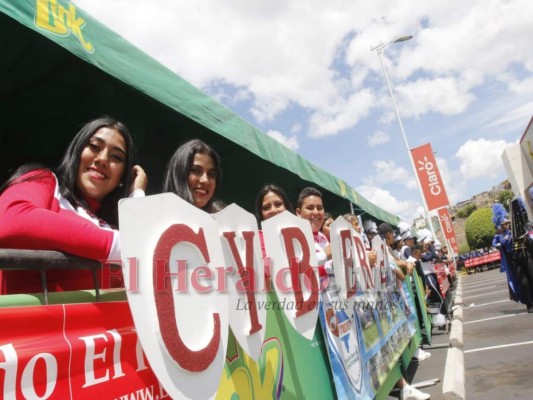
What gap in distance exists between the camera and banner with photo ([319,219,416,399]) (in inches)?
99.0

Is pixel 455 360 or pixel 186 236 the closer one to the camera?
pixel 186 236

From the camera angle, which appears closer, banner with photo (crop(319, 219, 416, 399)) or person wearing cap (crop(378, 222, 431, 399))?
banner with photo (crop(319, 219, 416, 399))

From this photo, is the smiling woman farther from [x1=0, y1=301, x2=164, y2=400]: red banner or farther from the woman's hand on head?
[x1=0, y1=301, x2=164, y2=400]: red banner

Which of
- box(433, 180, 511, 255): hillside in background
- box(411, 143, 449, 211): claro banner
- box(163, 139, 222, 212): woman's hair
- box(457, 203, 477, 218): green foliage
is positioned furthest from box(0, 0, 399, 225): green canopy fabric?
box(457, 203, 477, 218): green foliage

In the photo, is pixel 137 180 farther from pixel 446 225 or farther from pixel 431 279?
pixel 446 225

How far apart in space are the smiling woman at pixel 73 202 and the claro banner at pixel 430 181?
15.4 meters

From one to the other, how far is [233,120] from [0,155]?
147 cm

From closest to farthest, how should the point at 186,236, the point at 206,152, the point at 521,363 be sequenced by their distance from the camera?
the point at 186,236, the point at 206,152, the point at 521,363

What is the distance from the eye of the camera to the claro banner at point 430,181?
15711mm

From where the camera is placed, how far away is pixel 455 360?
17.2 ft

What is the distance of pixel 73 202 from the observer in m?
1.44

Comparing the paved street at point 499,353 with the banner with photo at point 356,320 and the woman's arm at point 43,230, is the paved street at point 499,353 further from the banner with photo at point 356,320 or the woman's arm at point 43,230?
the woman's arm at point 43,230

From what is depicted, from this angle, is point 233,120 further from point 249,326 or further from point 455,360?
point 455,360


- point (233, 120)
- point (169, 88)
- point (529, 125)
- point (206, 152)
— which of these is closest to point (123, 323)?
point (206, 152)
